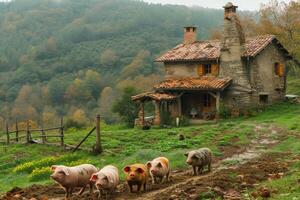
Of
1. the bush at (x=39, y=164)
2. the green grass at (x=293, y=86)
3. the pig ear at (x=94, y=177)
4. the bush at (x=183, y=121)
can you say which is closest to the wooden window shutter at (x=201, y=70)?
the bush at (x=183, y=121)

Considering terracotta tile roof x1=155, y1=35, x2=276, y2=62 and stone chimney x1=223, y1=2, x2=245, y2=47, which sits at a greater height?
stone chimney x1=223, y1=2, x2=245, y2=47

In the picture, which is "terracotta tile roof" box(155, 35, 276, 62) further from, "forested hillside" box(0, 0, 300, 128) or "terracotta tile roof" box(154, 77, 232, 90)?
"forested hillside" box(0, 0, 300, 128)

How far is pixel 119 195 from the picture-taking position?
14281 mm

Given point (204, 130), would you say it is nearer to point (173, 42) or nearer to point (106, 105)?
point (106, 105)

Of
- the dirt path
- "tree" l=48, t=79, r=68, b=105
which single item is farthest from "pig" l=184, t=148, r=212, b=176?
"tree" l=48, t=79, r=68, b=105

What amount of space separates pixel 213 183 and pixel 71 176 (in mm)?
4136

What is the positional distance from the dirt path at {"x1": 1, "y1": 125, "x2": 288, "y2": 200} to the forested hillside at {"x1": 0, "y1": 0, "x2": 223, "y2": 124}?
4826cm

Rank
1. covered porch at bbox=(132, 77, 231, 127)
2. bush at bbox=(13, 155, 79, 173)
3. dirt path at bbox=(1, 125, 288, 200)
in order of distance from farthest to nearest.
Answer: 1. covered porch at bbox=(132, 77, 231, 127)
2. bush at bbox=(13, 155, 79, 173)
3. dirt path at bbox=(1, 125, 288, 200)

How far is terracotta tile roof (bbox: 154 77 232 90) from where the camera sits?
117 ft

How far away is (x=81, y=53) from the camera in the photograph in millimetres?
113312

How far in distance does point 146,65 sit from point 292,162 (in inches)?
3108

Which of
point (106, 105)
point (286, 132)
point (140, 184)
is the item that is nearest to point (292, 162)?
point (140, 184)

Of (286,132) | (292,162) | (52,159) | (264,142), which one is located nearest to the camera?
(292,162)

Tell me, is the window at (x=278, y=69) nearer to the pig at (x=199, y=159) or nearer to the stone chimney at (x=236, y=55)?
the stone chimney at (x=236, y=55)
